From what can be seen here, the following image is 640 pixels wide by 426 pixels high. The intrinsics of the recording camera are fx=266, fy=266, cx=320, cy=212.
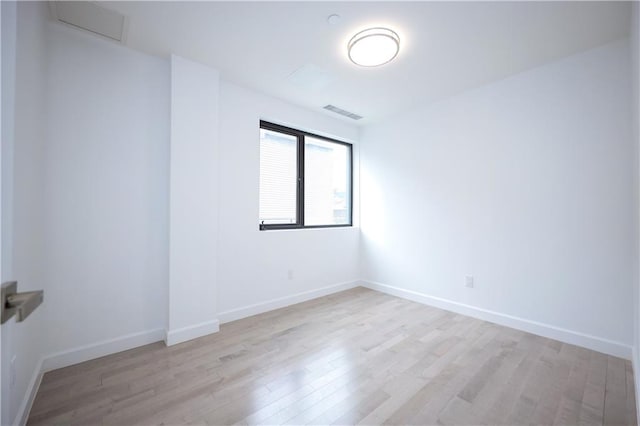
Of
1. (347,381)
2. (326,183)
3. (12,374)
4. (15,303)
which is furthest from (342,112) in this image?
(12,374)

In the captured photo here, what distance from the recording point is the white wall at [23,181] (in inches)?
47.3

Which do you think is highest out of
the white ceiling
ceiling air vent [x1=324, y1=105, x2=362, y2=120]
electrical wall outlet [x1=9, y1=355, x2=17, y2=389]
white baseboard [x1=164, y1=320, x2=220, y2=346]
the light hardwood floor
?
the white ceiling

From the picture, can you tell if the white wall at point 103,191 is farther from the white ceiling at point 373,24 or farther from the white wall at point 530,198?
the white wall at point 530,198

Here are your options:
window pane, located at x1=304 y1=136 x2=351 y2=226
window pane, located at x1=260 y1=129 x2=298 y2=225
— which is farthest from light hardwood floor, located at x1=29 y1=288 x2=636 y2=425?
window pane, located at x1=304 y1=136 x2=351 y2=226

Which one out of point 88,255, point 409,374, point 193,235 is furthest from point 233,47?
point 409,374

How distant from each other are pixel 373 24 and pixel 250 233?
2.37 metres

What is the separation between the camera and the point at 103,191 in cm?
225

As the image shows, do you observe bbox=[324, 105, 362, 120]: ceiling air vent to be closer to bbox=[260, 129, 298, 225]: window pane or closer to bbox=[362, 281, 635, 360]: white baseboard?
bbox=[260, 129, 298, 225]: window pane

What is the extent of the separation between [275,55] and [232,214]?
65.9 inches

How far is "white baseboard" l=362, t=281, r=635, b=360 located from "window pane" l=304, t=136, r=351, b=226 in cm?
151

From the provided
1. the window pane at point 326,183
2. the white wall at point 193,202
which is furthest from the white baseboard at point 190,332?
the window pane at point 326,183

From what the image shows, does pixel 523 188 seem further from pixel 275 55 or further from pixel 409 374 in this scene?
pixel 275 55

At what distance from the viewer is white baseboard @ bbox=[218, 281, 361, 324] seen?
2949 mm

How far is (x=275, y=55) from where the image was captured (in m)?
2.49
